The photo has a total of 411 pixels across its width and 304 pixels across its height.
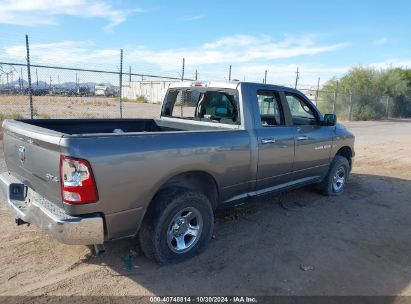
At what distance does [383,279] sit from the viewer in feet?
12.5

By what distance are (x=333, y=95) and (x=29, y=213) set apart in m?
23.9

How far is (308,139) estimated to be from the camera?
556cm

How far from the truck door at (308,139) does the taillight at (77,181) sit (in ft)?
10.2

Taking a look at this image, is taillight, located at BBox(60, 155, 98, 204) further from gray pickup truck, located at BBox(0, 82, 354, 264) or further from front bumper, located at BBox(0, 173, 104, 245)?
front bumper, located at BBox(0, 173, 104, 245)

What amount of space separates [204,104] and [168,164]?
79.5 inches

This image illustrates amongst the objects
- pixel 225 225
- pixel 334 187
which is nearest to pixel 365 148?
pixel 334 187

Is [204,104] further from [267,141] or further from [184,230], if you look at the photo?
[184,230]

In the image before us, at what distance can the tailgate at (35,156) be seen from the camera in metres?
3.20

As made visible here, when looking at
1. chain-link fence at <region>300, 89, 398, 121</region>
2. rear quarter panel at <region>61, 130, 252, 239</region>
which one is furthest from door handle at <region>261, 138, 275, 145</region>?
chain-link fence at <region>300, 89, 398, 121</region>

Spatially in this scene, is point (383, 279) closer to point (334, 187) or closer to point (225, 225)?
point (225, 225)

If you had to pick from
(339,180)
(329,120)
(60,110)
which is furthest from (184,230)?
(60,110)

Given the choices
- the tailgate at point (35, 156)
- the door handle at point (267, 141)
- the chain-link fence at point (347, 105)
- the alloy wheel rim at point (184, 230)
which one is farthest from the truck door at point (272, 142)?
the chain-link fence at point (347, 105)

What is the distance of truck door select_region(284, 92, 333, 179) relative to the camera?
5434mm

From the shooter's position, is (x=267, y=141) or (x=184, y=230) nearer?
(x=184, y=230)
